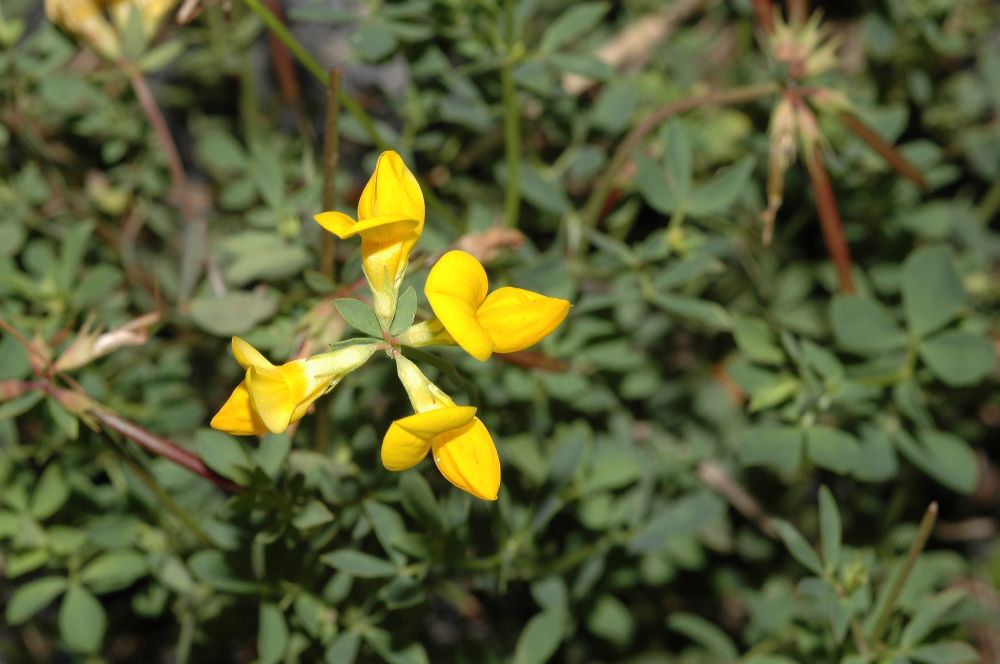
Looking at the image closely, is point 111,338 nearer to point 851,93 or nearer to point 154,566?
point 154,566

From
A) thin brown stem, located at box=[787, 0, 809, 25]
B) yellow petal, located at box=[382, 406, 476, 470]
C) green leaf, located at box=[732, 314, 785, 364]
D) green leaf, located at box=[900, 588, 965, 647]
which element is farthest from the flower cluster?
thin brown stem, located at box=[787, 0, 809, 25]

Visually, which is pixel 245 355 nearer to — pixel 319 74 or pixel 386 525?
pixel 386 525

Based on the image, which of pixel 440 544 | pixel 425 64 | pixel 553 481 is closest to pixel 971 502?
pixel 553 481

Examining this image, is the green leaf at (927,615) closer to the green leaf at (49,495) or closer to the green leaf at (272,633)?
the green leaf at (272,633)

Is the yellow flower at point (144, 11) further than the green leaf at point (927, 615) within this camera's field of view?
Yes

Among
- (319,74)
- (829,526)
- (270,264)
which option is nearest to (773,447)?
(829,526)

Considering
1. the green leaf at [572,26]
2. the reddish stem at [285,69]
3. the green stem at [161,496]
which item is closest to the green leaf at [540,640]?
the green stem at [161,496]

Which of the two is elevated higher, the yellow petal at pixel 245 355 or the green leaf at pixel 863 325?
the yellow petal at pixel 245 355
